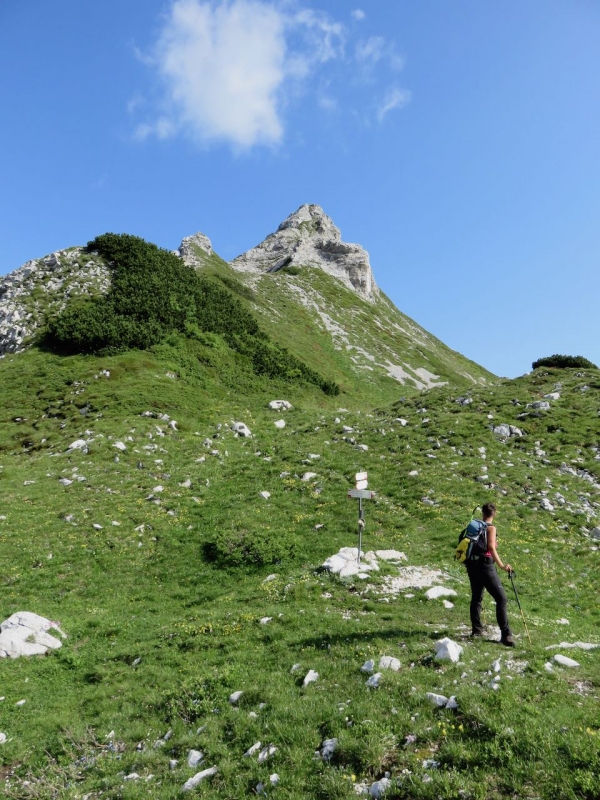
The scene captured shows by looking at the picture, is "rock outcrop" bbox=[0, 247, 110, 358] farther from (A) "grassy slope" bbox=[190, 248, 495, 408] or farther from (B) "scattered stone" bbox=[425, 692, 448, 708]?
(B) "scattered stone" bbox=[425, 692, 448, 708]

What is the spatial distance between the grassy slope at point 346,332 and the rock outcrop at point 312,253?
7034mm

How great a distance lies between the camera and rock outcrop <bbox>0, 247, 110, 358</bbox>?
4984cm

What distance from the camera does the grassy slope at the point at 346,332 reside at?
68.6 metres

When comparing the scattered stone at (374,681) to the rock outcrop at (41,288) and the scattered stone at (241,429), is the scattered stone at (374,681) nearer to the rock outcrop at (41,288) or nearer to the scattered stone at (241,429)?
the scattered stone at (241,429)

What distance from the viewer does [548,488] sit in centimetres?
2369

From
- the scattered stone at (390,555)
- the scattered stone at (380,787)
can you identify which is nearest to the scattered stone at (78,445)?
the scattered stone at (390,555)

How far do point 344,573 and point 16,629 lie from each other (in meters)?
11.1

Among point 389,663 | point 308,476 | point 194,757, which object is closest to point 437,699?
point 389,663

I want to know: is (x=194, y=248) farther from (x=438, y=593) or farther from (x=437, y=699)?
(x=437, y=699)

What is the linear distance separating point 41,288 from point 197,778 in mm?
60073

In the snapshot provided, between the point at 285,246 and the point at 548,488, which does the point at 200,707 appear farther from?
the point at 285,246

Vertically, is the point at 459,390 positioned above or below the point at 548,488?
above

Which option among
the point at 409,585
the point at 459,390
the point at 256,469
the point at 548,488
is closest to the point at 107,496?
the point at 256,469

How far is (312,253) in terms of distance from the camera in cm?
13388
